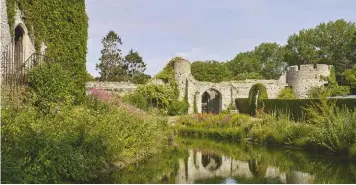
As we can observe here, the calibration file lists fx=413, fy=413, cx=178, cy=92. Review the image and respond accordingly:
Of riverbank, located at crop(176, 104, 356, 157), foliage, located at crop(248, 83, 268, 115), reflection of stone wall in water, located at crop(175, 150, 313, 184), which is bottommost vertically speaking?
reflection of stone wall in water, located at crop(175, 150, 313, 184)

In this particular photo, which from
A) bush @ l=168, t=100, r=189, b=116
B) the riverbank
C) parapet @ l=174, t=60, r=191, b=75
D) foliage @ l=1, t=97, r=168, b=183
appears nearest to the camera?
foliage @ l=1, t=97, r=168, b=183

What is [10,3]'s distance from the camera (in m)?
11.7

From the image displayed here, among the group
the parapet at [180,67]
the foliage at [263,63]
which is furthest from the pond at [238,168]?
the foliage at [263,63]

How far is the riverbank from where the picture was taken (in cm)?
1237

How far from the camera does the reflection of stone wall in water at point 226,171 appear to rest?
366 inches

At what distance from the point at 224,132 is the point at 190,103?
13.6 meters

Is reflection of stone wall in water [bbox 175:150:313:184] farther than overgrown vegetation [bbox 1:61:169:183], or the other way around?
reflection of stone wall in water [bbox 175:150:313:184]

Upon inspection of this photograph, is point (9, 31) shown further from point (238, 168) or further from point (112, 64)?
point (112, 64)

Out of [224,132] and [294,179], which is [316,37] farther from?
[294,179]

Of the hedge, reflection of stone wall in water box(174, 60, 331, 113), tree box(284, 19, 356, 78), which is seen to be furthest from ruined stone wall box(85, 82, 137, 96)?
tree box(284, 19, 356, 78)

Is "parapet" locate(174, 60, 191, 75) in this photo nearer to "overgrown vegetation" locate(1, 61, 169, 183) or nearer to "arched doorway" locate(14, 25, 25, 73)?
"overgrown vegetation" locate(1, 61, 169, 183)

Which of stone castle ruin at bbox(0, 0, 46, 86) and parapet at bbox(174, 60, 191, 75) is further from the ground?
parapet at bbox(174, 60, 191, 75)

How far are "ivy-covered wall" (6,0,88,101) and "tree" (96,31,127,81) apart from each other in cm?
3805

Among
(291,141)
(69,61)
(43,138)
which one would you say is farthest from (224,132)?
(43,138)
